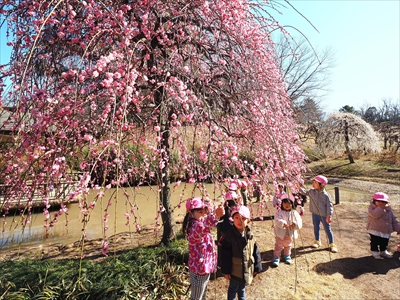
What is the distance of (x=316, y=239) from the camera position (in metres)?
4.61

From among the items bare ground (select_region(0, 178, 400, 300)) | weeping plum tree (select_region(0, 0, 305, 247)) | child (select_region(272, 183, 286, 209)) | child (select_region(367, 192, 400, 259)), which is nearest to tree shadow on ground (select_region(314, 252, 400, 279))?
bare ground (select_region(0, 178, 400, 300))

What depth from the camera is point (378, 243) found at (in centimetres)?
420

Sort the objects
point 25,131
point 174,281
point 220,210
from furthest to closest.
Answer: point 174,281 → point 220,210 → point 25,131

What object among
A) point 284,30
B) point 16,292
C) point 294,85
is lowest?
point 16,292

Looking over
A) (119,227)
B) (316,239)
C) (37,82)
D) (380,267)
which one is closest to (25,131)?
(37,82)

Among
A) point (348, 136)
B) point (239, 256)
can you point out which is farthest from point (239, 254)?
point (348, 136)

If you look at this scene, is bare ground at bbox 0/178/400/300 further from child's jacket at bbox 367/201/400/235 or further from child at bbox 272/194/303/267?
child's jacket at bbox 367/201/400/235

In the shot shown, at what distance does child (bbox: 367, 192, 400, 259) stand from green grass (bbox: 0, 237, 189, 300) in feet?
10.6

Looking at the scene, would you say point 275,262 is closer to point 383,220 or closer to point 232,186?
point 383,220

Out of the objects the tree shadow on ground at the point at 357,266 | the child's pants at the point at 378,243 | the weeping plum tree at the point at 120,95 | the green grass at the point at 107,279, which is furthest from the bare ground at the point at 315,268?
the weeping plum tree at the point at 120,95

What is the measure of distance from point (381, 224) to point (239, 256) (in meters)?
3.03

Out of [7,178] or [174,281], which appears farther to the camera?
[174,281]

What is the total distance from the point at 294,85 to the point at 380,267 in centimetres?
1303

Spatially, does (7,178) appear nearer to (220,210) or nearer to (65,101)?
(65,101)
